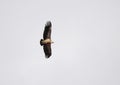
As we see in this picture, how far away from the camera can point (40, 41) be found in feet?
407

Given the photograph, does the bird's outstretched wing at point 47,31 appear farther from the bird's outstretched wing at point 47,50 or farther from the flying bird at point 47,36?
the bird's outstretched wing at point 47,50

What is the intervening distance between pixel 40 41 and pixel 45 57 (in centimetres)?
289

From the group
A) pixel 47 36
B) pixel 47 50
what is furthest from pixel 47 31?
pixel 47 50

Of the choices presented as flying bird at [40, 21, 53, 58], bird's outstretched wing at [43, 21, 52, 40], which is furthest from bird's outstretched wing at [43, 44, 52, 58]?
bird's outstretched wing at [43, 21, 52, 40]

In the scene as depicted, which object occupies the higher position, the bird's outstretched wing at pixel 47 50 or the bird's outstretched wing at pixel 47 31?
the bird's outstretched wing at pixel 47 31

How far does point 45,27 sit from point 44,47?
107 inches

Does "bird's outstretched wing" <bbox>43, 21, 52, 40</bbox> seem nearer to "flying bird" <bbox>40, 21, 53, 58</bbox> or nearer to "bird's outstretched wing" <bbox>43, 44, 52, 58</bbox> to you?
"flying bird" <bbox>40, 21, 53, 58</bbox>

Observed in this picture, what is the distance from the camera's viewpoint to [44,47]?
12562cm

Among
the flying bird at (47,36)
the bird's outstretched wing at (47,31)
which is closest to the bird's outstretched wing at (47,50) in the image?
the flying bird at (47,36)

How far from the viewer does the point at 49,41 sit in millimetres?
124688

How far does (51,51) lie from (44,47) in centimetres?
127

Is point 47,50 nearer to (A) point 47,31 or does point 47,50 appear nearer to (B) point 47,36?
(B) point 47,36

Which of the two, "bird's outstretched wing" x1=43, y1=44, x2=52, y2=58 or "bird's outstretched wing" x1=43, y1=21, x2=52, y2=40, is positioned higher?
"bird's outstretched wing" x1=43, y1=21, x2=52, y2=40

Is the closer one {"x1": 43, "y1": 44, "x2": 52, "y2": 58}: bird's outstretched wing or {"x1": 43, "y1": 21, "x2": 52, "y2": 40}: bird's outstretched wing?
{"x1": 43, "y1": 21, "x2": 52, "y2": 40}: bird's outstretched wing
